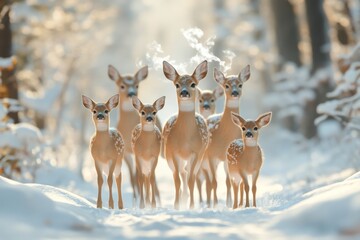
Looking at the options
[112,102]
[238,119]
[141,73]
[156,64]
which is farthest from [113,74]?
[238,119]

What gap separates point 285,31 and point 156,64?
65.3 ft

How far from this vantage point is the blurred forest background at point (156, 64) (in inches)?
536

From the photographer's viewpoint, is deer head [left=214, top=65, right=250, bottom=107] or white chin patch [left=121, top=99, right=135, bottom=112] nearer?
deer head [left=214, top=65, right=250, bottom=107]

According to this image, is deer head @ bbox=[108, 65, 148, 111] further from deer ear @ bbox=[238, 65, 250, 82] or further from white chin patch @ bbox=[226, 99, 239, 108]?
deer ear @ bbox=[238, 65, 250, 82]

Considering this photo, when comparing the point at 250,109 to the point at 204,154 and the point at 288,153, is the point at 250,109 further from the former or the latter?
the point at 204,154

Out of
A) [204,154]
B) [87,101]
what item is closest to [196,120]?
[204,154]

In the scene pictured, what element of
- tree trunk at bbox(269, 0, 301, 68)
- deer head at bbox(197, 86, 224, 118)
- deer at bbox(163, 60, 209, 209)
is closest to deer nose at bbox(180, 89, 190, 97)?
deer at bbox(163, 60, 209, 209)

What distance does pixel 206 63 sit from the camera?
31.7 ft

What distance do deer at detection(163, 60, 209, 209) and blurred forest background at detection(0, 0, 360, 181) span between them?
772mm

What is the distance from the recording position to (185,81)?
377 inches

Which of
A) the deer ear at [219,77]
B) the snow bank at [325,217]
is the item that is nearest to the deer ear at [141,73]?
the deer ear at [219,77]

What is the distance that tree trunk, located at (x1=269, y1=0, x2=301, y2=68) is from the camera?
2964 cm

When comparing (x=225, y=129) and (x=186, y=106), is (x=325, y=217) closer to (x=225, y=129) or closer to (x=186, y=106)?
(x=186, y=106)

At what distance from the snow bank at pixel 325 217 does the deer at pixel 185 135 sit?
2.49 m
